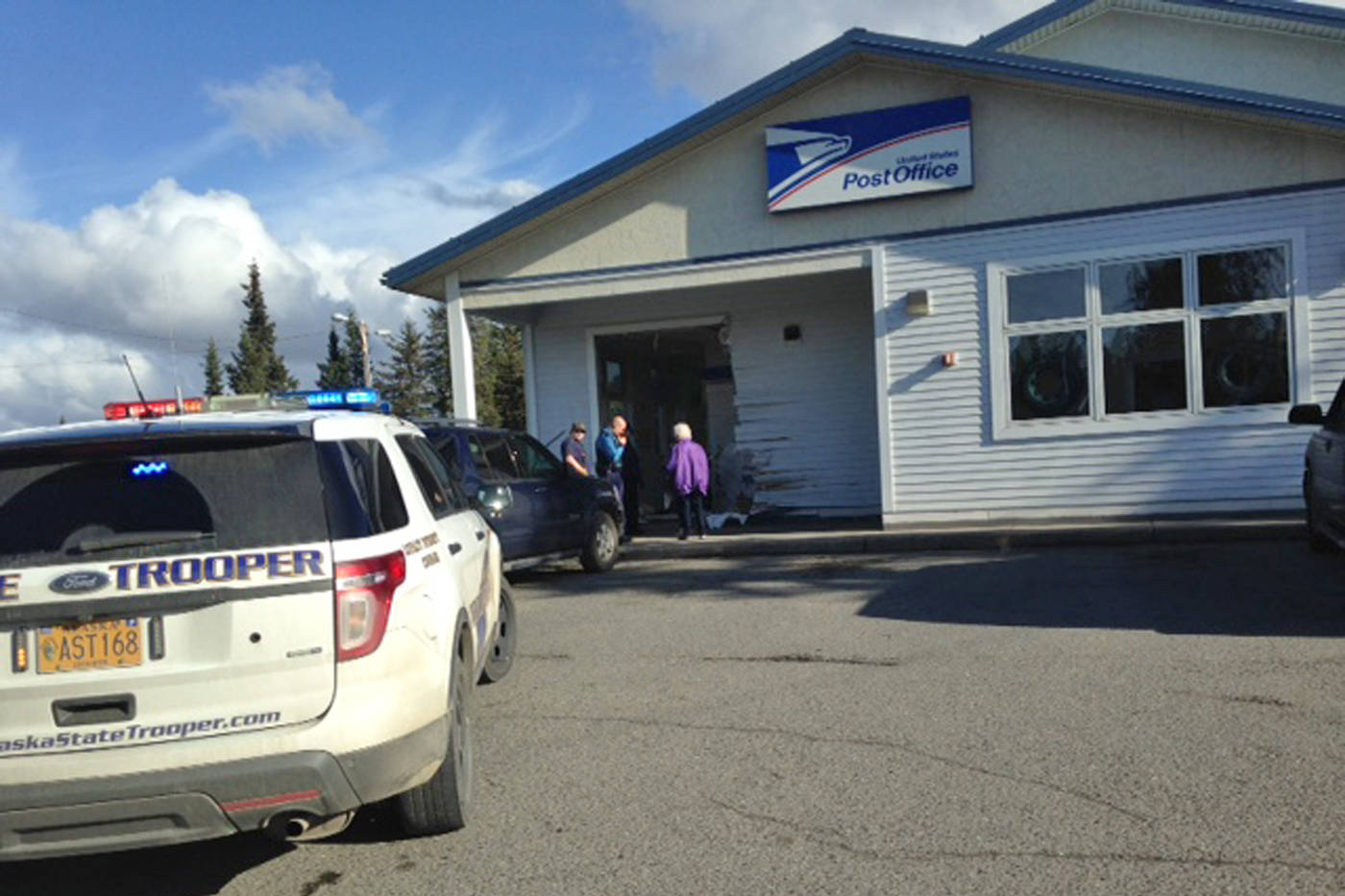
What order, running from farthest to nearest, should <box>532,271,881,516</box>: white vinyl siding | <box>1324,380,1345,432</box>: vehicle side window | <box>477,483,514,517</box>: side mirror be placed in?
1. <box>532,271,881,516</box>: white vinyl siding
2. <box>1324,380,1345,432</box>: vehicle side window
3. <box>477,483,514,517</box>: side mirror

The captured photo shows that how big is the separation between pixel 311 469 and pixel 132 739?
1.01 metres

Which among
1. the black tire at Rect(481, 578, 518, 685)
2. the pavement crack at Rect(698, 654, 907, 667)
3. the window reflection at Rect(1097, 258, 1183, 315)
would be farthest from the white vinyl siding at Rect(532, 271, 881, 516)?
the black tire at Rect(481, 578, 518, 685)

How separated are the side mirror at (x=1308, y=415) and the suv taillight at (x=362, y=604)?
8.91 m

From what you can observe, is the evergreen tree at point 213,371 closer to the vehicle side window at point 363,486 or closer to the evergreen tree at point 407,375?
the evergreen tree at point 407,375

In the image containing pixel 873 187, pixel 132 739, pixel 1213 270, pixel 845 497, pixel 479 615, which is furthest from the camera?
pixel 845 497

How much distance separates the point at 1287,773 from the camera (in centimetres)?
474

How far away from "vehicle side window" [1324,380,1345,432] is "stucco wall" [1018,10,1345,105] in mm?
10024

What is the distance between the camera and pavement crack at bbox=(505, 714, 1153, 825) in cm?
452

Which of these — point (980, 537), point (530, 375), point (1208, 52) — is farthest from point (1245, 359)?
point (530, 375)

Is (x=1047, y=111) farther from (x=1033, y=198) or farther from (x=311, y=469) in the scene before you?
(x=311, y=469)

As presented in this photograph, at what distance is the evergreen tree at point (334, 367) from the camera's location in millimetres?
79062

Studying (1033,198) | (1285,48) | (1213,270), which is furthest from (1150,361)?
(1285,48)

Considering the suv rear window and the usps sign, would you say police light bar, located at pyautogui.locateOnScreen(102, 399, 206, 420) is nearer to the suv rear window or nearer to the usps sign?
the suv rear window

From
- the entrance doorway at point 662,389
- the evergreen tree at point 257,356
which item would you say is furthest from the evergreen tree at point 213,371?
the entrance doorway at point 662,389
